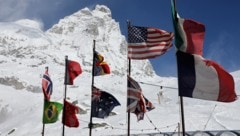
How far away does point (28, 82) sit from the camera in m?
131

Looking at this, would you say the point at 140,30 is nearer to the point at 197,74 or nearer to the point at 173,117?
the point at 197,74

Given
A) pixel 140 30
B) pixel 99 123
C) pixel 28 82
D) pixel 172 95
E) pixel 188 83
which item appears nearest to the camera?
pixel 188 83

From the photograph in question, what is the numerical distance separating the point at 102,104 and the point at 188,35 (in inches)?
317

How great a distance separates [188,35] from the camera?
10438 millimetres

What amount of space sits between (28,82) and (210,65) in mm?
124475

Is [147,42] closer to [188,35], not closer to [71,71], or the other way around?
[188,35]

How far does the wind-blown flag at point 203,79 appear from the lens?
1021 centimetres

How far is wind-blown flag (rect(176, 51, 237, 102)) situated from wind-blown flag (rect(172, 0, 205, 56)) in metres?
0.16

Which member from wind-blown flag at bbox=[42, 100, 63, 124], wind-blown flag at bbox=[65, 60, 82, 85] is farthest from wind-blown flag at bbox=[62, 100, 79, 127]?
wind-blown flag at bbox=[65, 60, 82, 85]

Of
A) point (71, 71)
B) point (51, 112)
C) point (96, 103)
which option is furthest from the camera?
point (71, 71)

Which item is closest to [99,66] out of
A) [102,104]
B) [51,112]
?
[102,104]

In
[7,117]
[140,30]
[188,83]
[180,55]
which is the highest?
[140,30]

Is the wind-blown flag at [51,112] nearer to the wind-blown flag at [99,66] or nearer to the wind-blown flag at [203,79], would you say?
the wind-blown flag at [99,66]

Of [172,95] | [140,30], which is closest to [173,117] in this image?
[140,30]
